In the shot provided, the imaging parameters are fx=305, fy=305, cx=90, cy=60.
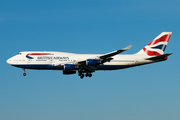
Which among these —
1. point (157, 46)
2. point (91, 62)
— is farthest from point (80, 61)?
point (157, 46)

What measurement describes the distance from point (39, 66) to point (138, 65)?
2114 centimetres

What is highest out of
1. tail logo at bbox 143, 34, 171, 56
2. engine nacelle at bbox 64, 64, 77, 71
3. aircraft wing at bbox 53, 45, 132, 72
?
tail logo at bbox 143, 34, 171, 56

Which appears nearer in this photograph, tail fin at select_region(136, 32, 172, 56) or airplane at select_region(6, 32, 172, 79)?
airplane at select_region(6, 32, 172, 79)

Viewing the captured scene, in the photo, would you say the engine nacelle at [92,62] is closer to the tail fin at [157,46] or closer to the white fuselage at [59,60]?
the white fuselage at [59,60]

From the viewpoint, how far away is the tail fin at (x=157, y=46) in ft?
221

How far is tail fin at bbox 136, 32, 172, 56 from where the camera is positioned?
221 feet

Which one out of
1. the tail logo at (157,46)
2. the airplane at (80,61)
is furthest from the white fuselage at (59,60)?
the tail logo at (157,46)

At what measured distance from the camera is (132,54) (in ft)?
219

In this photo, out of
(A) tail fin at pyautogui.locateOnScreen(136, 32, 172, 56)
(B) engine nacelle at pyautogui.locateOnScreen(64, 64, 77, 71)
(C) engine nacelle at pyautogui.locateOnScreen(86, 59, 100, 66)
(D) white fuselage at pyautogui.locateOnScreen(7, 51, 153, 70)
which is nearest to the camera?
(C) engine nacelle at pyautogui.locateOnScreen(86, 59, 100, 66)

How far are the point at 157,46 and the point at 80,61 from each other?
1892cm

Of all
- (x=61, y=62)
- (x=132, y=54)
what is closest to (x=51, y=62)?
(x=61, y=62)

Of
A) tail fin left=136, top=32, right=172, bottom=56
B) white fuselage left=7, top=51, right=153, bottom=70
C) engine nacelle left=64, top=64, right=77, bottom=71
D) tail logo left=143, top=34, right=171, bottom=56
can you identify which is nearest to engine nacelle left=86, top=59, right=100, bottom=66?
engine nacelle left=64, top=64, right=77, bottom=71

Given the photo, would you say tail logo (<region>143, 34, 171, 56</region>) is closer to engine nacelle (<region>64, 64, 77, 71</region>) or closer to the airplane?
the airplane

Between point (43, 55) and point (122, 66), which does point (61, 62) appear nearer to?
point (43, 55)
